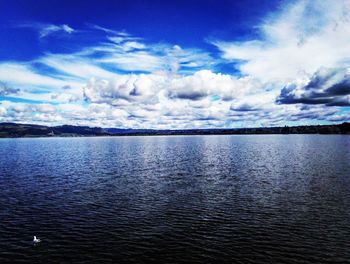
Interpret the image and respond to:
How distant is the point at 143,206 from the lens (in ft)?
154

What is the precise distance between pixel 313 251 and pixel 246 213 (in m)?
13.1

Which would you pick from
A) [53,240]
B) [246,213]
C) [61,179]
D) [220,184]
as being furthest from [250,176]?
[53,240]

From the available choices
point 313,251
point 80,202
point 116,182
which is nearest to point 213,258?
point 313,251

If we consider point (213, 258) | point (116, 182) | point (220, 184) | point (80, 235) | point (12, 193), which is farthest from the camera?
point (116, 182)

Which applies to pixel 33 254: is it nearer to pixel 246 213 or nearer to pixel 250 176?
pixel 246 213

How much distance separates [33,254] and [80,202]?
19437 mm

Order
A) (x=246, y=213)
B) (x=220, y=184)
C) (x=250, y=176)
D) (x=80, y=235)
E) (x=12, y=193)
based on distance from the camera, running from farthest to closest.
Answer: (x=250, y=176) < (x=220, y=184) < (x=12, y=193) < (x=246, y=213) < (x=80, y=235)

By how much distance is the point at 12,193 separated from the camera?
55.8 metres

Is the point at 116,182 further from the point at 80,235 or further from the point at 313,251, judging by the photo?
the point at 313,251

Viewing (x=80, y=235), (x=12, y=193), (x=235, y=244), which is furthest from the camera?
(x=12, y=193)

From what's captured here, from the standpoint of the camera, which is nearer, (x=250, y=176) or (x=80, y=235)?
(x=80, y=235)

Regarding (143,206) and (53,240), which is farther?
(143,206)

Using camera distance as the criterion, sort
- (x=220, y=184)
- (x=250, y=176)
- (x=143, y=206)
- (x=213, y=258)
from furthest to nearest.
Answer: (x=250, y=176) → (x=220, y=184) → (x=143, y=206) → (x=213, y=258)

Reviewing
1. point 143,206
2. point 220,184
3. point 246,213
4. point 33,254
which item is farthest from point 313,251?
point 220,184
